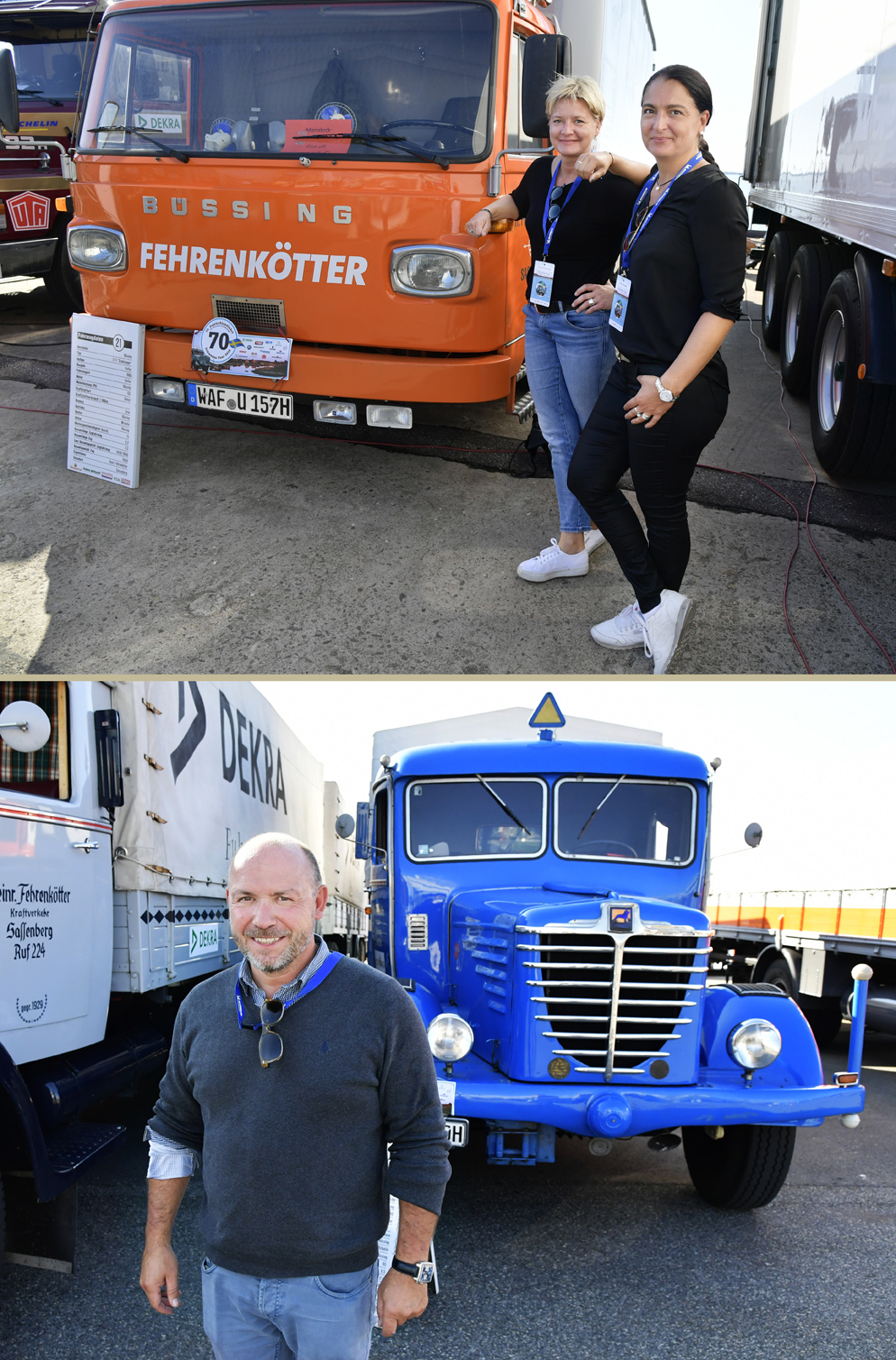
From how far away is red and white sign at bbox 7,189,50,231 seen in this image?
930cm

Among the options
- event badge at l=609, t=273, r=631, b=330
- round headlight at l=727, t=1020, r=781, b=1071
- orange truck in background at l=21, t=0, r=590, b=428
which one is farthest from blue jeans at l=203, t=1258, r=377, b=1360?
orange truck in background at l=21, t=0, r=590, b=428

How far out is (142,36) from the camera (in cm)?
563

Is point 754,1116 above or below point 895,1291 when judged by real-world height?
above

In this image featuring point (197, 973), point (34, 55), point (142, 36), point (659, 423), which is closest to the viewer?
point (659, 423)

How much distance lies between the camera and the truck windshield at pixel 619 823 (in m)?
4.42

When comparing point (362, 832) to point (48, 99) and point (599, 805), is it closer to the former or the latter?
point (599, 805)

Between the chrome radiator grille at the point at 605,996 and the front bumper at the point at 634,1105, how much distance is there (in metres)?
0.15

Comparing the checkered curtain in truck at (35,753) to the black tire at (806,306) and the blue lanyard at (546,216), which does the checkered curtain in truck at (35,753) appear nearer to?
the blue lanyard at (546,216)

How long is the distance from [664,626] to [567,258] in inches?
63.8

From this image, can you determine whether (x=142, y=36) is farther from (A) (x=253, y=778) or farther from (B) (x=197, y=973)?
(B) (x=197, y=973)

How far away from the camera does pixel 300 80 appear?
17.5 feet

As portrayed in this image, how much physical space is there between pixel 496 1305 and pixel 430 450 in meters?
4.83

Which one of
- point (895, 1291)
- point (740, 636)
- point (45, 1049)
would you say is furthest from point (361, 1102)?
point (740, 636)

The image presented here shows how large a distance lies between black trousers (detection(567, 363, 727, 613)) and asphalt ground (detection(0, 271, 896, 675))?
1.79 ft
